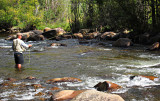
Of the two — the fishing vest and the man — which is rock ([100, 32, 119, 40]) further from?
the fishing vest

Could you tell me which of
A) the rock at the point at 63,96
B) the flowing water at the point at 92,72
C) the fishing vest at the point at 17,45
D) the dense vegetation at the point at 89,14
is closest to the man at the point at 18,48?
the fishing vest at the point at 17,45

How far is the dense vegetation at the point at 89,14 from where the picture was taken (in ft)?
64.3

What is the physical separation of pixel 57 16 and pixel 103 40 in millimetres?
20912

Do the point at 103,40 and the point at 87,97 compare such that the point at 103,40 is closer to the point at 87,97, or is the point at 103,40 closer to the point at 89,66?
the point at 89,66

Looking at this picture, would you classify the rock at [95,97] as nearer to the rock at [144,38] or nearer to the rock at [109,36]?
the rock at [144,38]

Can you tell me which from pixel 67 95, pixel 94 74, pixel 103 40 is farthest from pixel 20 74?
pixel 103 40

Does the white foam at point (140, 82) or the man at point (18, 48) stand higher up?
the man at point (18, 48)

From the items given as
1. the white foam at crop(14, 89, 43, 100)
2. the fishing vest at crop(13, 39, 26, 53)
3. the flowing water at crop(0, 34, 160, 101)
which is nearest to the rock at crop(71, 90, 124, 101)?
the flowing water at crop(0, 34, 160, 101)

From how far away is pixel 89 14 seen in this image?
26.8m

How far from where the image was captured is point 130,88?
7.10 m

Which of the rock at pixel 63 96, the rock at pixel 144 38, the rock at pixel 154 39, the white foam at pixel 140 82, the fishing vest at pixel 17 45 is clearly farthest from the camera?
the rock at pixel 144 38

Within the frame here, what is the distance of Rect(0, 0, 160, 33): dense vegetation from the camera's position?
64.3 feet

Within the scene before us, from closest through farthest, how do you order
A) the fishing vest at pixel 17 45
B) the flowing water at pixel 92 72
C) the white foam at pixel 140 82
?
1. the flowing water at pixel 92 72
2. the white foam at pixel 140 82
3. the fishing vest at pixel 17 45

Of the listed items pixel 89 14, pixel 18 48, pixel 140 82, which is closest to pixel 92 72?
pixel 140 82
